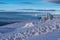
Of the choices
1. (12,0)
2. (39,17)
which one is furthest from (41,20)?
(12,0)

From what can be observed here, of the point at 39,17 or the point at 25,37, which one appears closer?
the point at 25,37

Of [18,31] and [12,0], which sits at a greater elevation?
[12,0]

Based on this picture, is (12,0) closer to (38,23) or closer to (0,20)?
(0,20)

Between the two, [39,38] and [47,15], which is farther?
[47,15]

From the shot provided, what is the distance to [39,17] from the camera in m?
2.22

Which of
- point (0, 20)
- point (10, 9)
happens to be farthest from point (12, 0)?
point (0, 20)

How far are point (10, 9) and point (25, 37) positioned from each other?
0.55 metres

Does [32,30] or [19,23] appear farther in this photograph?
[19,23]

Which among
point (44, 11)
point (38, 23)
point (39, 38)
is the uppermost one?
point (44, 11)

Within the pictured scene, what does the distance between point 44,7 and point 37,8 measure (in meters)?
0.11

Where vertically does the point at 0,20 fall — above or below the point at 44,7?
below

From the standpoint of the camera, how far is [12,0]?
2.23 meters

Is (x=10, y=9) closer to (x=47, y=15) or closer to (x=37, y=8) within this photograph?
(x=37, y=8)

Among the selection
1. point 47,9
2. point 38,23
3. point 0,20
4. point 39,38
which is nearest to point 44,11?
point 47,9
